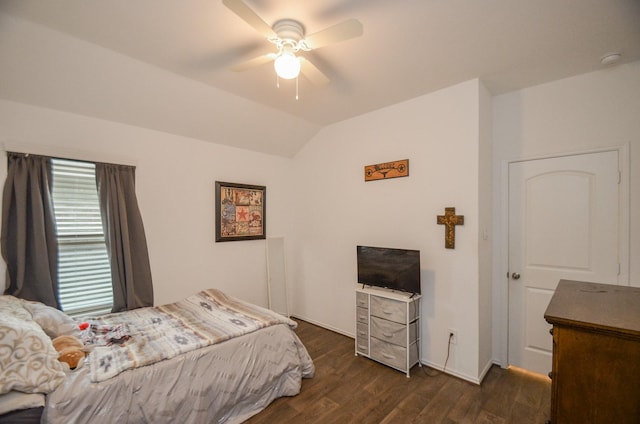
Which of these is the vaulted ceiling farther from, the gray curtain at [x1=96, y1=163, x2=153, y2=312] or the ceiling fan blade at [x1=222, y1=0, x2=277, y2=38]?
the gray curtain at [x1=96, y1=163, x2=153, y2=312]

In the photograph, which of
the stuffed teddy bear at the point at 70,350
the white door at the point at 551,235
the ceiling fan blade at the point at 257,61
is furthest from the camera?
the white door at the point at 551,235

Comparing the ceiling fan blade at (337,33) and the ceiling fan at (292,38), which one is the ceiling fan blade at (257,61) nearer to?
the ceiling fan at (292,38)

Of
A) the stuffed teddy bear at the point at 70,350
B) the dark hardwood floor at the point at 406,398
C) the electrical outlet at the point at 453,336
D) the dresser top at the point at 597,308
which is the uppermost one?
the dresser top at the point at 597,308

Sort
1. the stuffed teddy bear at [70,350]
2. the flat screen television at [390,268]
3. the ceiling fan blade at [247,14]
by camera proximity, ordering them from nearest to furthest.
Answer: the ceiling fan blade at [247,14]
the stuffed teddy bear at [70,350]
the flat screen television at [390,268]

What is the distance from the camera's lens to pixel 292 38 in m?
1.79

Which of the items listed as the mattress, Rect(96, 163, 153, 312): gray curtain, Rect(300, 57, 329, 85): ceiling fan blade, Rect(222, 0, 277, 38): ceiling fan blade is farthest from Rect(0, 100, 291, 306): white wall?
Rect(222, 0, 277, 38): ceiling fan blade

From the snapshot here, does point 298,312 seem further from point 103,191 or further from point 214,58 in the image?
point 214,58

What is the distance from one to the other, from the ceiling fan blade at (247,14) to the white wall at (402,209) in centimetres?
185

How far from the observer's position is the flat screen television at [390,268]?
105 inches

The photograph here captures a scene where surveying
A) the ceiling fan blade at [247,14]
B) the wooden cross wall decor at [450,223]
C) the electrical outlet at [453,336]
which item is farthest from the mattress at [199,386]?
the ceiling fan blade at [247,14]

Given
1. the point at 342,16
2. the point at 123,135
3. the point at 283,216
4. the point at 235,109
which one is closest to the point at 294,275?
the point at 283,216

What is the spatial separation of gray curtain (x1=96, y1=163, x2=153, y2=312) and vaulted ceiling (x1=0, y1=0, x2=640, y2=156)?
598 mm

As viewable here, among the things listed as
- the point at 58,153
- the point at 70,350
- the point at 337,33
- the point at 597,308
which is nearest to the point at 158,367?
the point at 70,350

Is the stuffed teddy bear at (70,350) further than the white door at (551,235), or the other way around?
the white door at (551,235)
